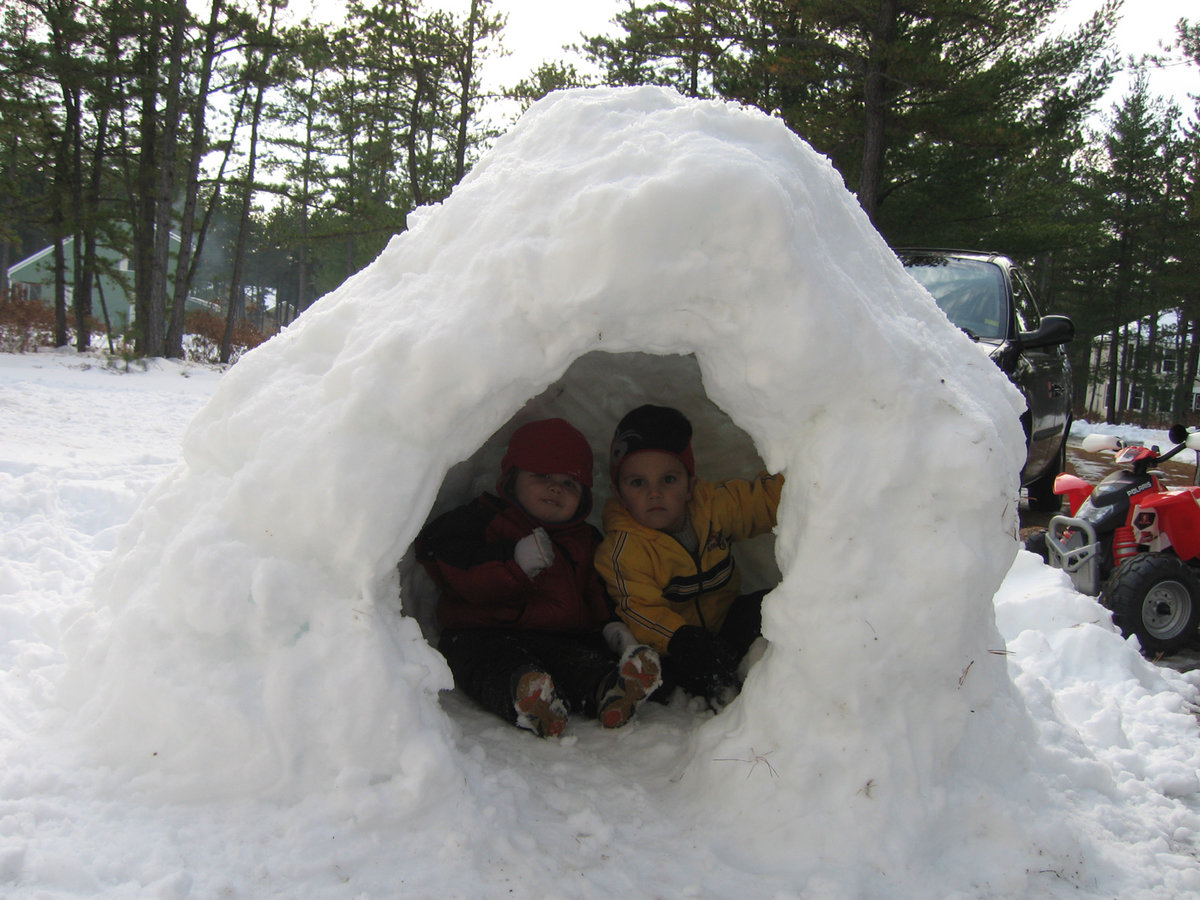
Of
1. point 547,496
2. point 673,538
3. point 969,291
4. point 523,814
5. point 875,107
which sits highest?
point 875,107

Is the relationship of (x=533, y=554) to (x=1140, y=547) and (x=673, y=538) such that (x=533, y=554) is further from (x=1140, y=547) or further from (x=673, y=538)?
(x=1140, y=547)

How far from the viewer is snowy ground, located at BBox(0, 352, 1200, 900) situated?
1.48 metres

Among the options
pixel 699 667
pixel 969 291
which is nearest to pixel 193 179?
pixel 969 291

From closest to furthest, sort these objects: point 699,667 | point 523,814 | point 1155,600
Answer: point 523,814 < point 699,667 < point 1155,600

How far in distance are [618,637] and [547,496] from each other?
58 cm

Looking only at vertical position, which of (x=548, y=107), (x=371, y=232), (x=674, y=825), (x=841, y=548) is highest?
(x=371, y=232)

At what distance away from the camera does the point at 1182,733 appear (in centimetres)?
250

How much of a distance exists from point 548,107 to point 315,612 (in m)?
1.55

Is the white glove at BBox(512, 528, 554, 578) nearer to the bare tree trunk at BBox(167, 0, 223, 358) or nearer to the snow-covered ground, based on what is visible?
the snow-covered ground

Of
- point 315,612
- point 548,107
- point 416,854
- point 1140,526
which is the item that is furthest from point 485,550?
point 1140,526

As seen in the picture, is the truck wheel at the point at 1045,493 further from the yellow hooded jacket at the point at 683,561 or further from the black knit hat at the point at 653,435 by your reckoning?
the black knit hat at the point at 653,435

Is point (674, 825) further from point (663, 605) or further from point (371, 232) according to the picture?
point (371, 232)

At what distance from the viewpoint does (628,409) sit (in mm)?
3422

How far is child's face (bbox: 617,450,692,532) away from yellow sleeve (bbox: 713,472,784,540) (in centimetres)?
13
